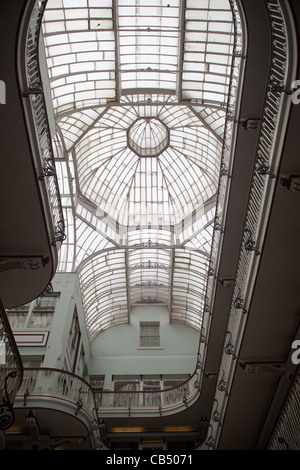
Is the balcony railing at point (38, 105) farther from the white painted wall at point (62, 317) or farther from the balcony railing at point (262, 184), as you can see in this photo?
the white painted wall at point (62, 317)

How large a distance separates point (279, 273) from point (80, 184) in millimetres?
21294

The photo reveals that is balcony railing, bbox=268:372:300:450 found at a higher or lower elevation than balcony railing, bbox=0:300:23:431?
lower

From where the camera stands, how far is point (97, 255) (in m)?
32.1

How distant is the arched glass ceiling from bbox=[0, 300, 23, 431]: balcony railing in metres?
16.6

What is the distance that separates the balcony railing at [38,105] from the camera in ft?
27.7

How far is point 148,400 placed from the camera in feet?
78.6

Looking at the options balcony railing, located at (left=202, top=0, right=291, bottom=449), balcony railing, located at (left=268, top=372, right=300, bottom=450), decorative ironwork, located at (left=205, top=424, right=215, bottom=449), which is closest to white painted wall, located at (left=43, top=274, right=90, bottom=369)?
decorative ironwork, located at (left=205, top=424, right=215, bottom=449)

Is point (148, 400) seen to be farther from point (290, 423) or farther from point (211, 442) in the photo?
point (290, 423)

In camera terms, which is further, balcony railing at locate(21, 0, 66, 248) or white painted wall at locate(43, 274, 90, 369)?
white painted wall at locate(43, 274, 90, 369)

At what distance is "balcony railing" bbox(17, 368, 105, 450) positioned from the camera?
14969 mm

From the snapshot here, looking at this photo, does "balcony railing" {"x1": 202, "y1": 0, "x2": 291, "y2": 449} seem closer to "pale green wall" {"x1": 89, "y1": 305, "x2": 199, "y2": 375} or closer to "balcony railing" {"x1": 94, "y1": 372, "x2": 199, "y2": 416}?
"balcony railing" {"x1": 94, "y1": 372, "x2": 199, "y2": 416}

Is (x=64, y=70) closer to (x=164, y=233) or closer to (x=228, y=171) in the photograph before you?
(x=228, y=171)

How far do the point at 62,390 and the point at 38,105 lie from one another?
488 inches

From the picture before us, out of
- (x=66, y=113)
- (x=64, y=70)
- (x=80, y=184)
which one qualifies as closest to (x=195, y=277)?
(x=80, y=184)
